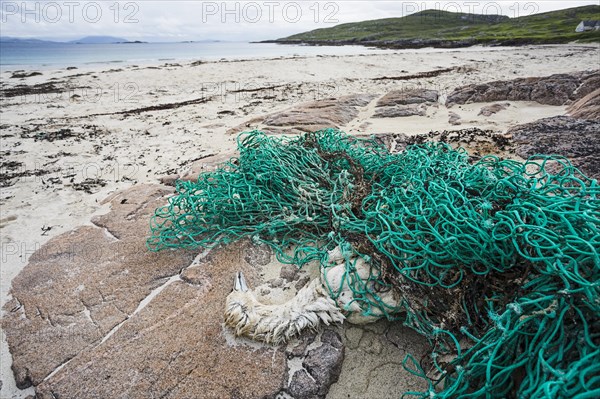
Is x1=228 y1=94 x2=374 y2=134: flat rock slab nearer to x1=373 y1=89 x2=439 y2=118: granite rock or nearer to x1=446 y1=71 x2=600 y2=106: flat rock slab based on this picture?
x1=373 y1=89 x2=439 y2=118: granite rock

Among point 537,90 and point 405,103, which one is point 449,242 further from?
point 537,90

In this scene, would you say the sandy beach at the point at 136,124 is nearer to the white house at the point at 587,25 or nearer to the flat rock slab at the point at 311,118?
the flat rock slab at the point at 311,118

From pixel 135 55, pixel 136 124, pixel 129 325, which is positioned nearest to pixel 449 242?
pixel 129 325

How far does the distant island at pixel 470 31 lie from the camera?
95.6 ft

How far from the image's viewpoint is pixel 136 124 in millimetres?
7363

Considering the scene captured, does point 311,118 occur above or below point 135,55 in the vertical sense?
below

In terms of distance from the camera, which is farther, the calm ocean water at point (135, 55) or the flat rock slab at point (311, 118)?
the calm ocean water at point (135, 55)

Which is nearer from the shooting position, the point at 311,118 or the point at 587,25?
the point at 311,118

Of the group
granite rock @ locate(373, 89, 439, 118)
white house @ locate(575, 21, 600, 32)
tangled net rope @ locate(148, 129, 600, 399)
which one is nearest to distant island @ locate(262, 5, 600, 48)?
white house @ locate(575, 21, 600, 32)

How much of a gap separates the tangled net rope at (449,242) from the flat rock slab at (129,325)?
0.29 meters

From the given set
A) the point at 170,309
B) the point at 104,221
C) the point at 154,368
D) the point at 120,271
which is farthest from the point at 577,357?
the point at 104,221

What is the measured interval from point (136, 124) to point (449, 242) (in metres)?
7.22

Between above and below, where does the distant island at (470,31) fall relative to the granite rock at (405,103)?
above

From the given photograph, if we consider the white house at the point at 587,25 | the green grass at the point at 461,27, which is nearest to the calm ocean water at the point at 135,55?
the green grass at the point at 461,27
